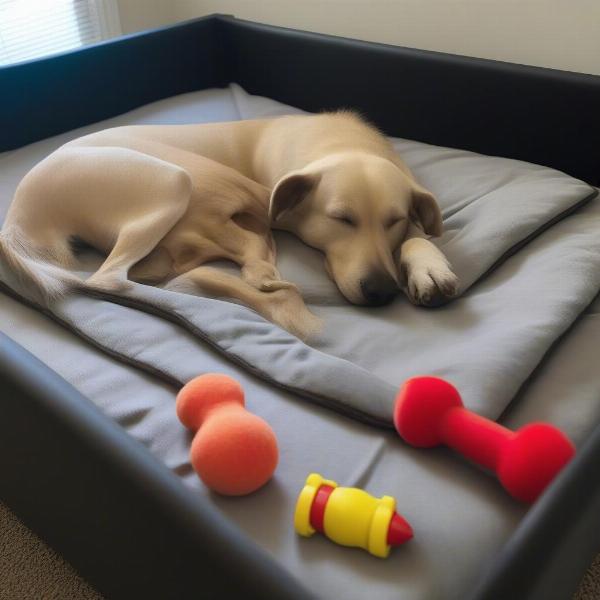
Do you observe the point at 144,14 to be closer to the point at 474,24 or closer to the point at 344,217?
the point at 474,24

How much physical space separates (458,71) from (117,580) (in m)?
1.56

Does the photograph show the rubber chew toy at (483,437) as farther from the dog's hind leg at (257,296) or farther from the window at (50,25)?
the window at (50,25)

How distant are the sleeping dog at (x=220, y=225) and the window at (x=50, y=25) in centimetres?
149

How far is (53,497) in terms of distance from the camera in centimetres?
105

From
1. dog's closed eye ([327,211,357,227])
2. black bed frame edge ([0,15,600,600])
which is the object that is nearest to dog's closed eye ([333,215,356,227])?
dog's closed eye ([327,211,357,227])

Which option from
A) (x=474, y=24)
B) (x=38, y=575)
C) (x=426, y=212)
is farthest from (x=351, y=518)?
(x=474, y=24)

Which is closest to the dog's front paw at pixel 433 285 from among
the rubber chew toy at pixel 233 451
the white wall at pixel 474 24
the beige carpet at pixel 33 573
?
the rubber chew toy at pixel 233 451

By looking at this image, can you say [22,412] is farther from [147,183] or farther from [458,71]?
[458,71]

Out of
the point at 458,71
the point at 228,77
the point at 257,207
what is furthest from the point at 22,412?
the point at 228,77

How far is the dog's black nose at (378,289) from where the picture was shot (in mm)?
1341

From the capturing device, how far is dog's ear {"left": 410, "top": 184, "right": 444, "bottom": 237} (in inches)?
58.3

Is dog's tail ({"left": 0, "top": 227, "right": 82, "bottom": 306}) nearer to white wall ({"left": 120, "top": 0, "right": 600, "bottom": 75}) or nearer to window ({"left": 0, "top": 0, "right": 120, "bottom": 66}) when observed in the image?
white wall ({"left": 120, "top": 0, "right": 600, "bottom": 75})

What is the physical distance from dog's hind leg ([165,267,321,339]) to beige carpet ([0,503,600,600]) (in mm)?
556

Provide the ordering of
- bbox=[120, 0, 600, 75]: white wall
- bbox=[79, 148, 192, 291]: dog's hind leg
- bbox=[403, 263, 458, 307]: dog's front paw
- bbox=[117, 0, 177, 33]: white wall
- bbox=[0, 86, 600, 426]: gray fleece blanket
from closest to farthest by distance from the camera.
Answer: bbox=[0, 86, 600, 426]: gray fleece blanket, bbox=[403, 263, 458, 307]: dog's front paw, bbox=[79, 148, 192, 291]: dog's hind leg, bbox=[120, 0, 600, 75]: white wall, bbox=[117, 0, 177, 33]: white wall
